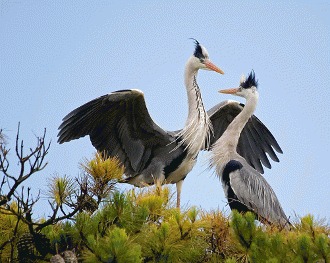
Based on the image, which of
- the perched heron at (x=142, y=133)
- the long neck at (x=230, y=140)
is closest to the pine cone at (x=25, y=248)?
the perched heron at (x=142, y=133)

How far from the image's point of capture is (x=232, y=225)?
499cm

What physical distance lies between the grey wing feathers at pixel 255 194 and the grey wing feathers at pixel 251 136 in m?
1.81

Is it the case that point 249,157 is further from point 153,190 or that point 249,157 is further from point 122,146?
point 153,190

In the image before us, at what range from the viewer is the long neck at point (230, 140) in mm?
8078

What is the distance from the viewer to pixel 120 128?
336 inches

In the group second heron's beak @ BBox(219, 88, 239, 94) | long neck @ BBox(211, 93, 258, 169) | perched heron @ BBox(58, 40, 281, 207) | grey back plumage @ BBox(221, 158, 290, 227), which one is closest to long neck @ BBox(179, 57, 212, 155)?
perched heron @ BBox(58, 40, 281, 207)

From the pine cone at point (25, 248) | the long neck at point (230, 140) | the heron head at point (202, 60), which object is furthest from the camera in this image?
the heron head at point (202, 60)

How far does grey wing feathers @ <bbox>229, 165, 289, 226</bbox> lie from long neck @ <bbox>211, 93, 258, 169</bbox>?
0.39 m

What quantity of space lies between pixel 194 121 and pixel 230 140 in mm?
738

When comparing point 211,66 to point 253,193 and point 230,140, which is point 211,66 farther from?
point 253,193

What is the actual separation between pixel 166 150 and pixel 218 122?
1.21m

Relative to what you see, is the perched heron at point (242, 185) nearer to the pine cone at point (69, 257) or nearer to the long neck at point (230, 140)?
the long neck at point (230, 140)

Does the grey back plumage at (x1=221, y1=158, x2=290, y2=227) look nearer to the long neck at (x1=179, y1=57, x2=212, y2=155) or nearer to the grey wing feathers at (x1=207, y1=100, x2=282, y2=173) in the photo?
the long neck at (x1=179, y1=57, x2=212, y2=155)

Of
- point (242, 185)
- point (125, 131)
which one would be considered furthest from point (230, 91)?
point (242, 185)
